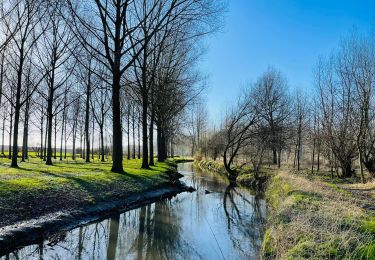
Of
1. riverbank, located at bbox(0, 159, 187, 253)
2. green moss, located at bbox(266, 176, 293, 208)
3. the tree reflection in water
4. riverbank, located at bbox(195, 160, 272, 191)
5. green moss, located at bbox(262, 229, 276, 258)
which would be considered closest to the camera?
green moss, located at bbox(262, 229, 276, 258)

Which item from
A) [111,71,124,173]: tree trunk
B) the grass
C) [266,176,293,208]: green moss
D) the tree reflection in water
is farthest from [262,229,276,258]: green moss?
[111,71,124,173]: tree trunk

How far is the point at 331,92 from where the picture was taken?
25125 millimetres

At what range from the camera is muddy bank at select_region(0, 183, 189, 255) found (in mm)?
7715

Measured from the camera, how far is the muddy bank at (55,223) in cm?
771

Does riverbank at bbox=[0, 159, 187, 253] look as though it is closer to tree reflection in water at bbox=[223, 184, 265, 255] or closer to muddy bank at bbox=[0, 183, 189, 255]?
muddy bank at bbox=[0, 183, 189, 255]

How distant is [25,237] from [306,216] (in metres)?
6.82

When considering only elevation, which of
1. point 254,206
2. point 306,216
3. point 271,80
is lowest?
point 254,206

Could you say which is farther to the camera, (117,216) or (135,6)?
(135,6)

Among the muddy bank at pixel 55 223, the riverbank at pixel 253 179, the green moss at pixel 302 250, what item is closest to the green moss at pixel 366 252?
the green moss at pixel 302 250

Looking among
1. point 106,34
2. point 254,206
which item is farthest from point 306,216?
point 106,34

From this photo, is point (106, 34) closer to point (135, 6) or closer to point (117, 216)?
point (135, 6)

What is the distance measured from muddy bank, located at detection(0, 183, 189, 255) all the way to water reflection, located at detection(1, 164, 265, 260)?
0.91 feet

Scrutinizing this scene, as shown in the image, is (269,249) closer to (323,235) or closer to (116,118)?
(323,235)

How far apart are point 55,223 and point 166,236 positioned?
3249 mm
